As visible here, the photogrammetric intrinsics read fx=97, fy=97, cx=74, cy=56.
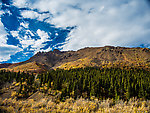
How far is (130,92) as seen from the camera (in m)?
36.8

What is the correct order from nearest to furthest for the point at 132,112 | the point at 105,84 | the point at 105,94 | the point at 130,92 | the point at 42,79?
the point at 132,112
the point at 130,92
the point at 105,94
the point at 105,84
the point at 42,79

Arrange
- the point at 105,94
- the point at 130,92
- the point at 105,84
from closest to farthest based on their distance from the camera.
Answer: the point at 130,92, the point at 105,94, the point at 105,84

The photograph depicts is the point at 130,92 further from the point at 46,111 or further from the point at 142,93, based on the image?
the point at 46,111

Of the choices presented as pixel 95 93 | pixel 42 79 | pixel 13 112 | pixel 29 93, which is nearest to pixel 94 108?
pixel 13 112

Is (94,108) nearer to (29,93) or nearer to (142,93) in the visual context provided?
(142,93)

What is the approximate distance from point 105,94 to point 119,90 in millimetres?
6378

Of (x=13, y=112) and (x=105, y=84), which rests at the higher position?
(x=13, y=112)

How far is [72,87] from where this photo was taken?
4341cm

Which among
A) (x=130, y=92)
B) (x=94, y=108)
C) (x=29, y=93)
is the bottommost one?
(x=29, y=93)

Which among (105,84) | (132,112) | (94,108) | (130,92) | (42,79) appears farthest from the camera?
(42,79)

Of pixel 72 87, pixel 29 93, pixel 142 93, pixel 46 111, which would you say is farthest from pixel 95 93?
pixel 46 111

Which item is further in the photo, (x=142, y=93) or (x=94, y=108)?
(x=142, y=93)

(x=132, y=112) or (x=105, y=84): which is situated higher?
(x=132, y=112)

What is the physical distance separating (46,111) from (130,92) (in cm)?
3715
